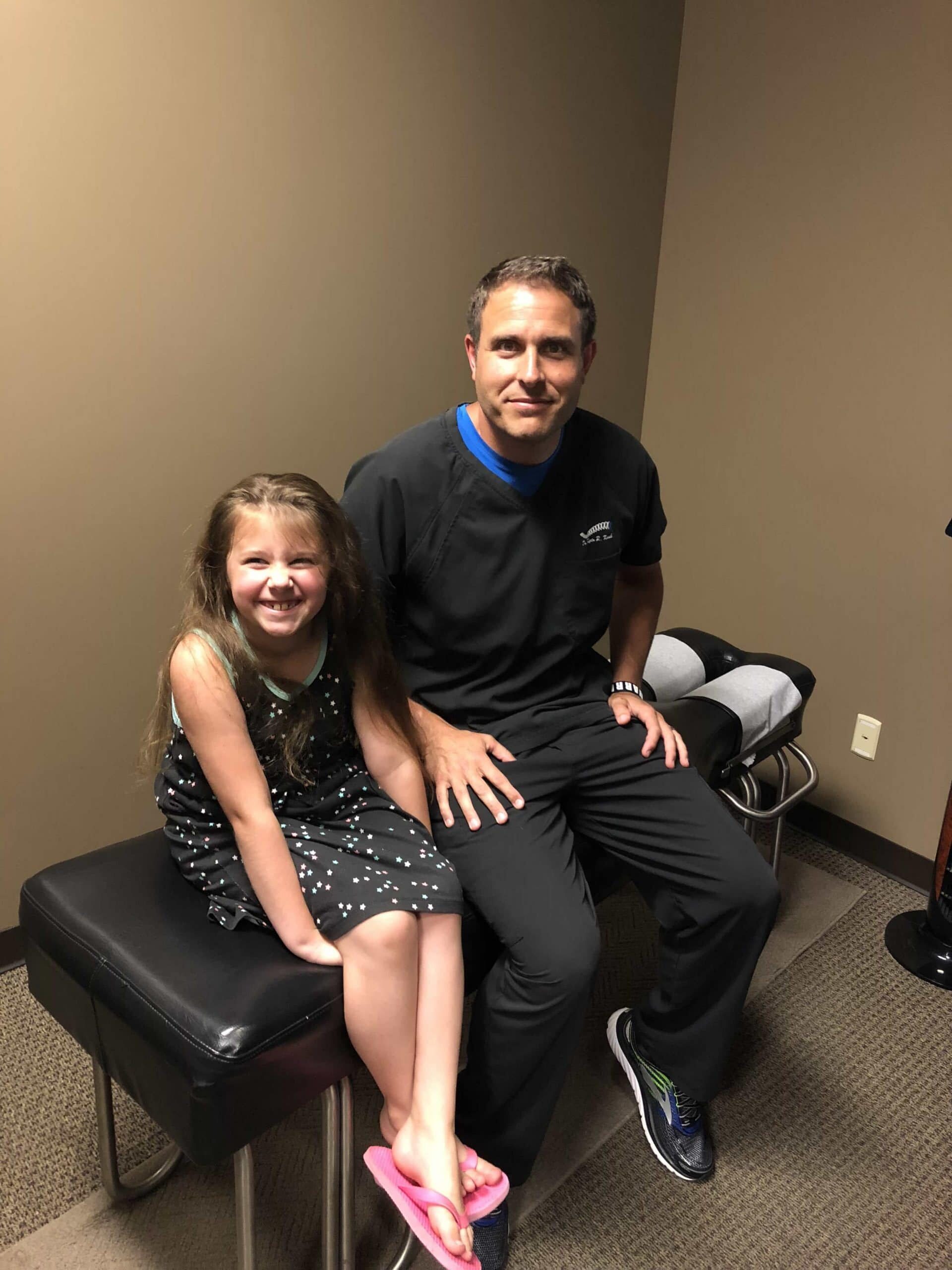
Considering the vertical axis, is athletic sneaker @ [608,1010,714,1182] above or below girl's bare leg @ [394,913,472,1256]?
below

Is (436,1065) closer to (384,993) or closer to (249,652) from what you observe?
(384,993)

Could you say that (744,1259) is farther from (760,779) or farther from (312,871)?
(760,779)

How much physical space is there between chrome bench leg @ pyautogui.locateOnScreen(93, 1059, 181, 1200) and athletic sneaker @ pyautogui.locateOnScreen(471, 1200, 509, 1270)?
0.46m

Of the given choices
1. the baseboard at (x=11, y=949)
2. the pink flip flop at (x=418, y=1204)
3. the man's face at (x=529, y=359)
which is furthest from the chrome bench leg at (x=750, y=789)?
the baseboard at (x=11, y=949)

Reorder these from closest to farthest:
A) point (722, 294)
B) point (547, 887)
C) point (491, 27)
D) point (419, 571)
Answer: point (547, 887) → point (419, 571) → point (491, 27) → point (722, 294)

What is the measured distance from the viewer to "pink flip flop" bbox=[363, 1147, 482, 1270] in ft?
3.68

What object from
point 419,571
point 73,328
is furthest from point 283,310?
point 419,571

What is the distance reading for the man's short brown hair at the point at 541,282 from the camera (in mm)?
1430

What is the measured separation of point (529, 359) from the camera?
55.3 inches

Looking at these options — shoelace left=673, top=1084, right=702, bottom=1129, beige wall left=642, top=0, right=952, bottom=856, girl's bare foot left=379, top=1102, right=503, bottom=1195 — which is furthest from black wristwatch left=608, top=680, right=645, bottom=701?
beige wall left=642, top=0, right=952, bottom=856

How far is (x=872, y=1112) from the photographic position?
66.2 inches

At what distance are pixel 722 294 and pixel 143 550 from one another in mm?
1537

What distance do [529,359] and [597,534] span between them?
1.04 feet

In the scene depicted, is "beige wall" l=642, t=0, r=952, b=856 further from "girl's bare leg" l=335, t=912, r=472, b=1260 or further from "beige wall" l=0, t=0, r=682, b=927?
"girl's bare leg" l=335, t=912, r=472, b=1260
